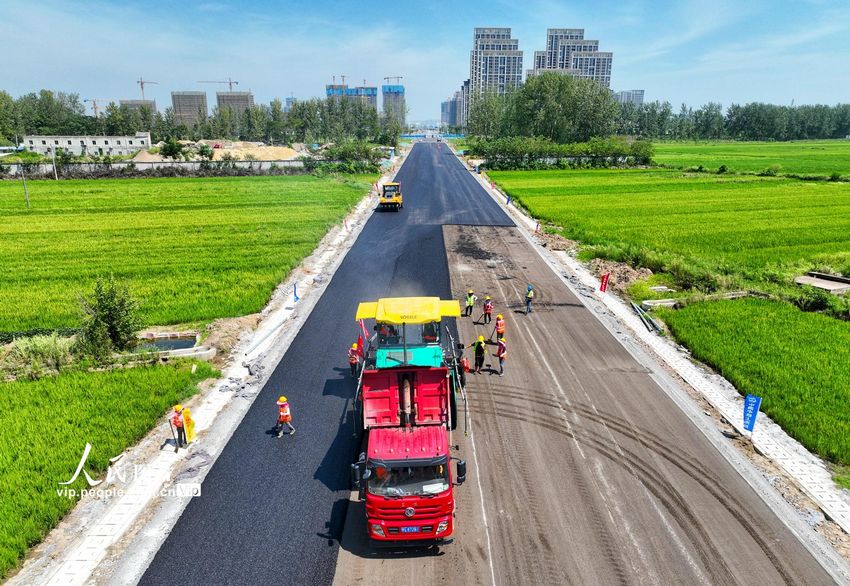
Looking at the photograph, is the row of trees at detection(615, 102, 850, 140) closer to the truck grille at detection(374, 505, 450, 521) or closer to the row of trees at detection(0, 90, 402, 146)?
the row of trees at detection(0, 90, 402, 146)

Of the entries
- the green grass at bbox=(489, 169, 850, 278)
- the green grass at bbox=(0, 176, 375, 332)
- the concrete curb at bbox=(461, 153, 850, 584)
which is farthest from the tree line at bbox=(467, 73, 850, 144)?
the concrete curb at bbox=(461, 153, 850, 584)

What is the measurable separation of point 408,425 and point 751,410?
927 centimetres

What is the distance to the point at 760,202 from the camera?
4934cm

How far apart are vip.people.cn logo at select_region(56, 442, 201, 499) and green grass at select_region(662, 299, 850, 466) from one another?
1583 centimetres

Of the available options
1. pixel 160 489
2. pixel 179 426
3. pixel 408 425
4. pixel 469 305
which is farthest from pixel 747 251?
pixel 160 489

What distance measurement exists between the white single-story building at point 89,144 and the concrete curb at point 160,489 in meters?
119

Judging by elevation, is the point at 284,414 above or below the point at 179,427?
above

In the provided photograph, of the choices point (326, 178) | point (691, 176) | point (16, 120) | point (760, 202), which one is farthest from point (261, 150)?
point (760, 202)

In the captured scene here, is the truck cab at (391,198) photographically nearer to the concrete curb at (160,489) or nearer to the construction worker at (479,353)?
the concrete curb at (160,489)

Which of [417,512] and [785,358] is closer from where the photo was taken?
[417,512]

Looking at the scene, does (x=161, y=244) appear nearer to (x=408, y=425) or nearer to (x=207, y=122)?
(x=408, y=425)

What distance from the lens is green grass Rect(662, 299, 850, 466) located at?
537 inches

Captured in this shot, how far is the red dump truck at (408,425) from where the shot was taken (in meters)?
9.39

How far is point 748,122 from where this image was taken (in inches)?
7042
